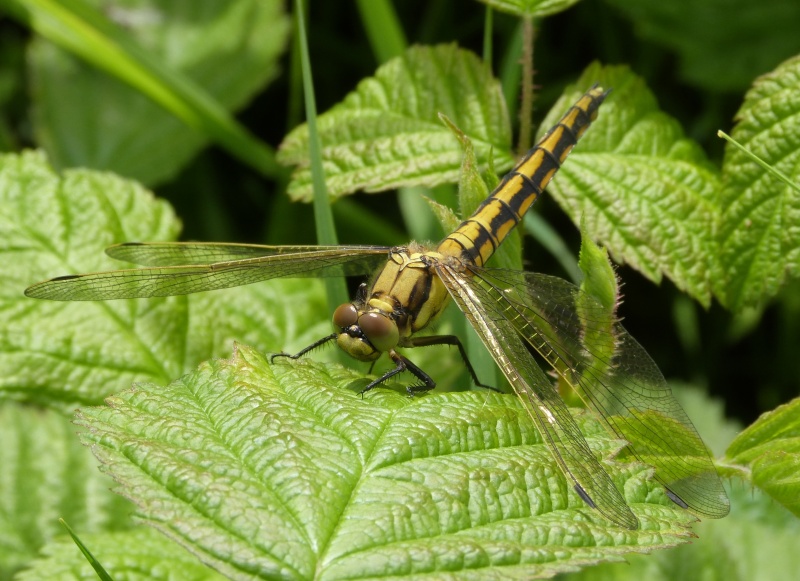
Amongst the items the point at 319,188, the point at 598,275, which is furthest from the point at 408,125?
the point at 598,275

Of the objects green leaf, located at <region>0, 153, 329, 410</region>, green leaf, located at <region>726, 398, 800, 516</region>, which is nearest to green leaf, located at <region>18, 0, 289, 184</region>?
green leaf, located at <region>0, 153, 329, 410</region>

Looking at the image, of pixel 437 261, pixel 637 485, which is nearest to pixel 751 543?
pixel 637 485

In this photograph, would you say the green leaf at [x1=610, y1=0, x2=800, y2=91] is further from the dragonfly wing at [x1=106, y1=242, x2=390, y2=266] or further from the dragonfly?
the dragonfly wing at [x1=106, y1=242, x2=390, y2=266]

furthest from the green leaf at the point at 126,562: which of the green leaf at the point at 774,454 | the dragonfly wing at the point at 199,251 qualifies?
the green leaf at the point at 774,454

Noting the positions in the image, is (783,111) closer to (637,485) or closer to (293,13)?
(637,485)

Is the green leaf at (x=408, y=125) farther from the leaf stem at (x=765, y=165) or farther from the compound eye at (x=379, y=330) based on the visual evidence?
the leaf stem at (x=765, y=165)
